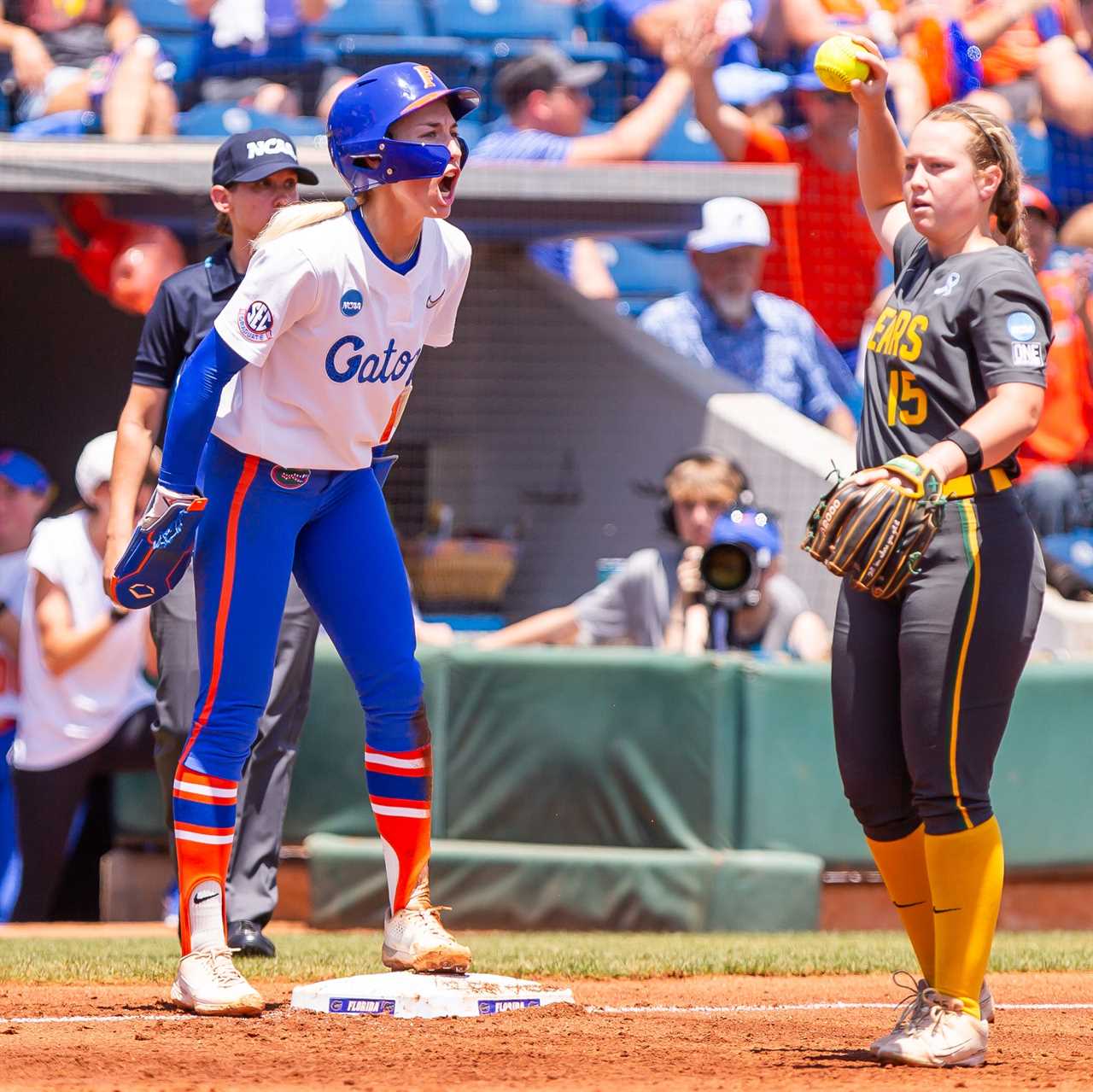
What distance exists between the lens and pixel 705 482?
770 centimetres

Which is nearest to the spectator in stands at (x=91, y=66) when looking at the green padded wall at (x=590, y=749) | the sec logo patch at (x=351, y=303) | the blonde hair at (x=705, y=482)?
the blonde hair at (x=705, y=482)

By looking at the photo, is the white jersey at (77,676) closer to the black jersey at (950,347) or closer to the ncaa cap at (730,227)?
the ncaa cap at (730,227)

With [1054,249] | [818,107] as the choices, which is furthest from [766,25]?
[1054,249]

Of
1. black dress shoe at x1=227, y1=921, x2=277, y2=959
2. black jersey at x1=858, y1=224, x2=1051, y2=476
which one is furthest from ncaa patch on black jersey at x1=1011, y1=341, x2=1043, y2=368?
black dress shoe at x1=227, y1=921, x2=277, y2=959

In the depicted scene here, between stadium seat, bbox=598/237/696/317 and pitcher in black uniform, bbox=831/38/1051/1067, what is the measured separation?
7763 millimetres

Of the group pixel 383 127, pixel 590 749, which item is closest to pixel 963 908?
pixel 383 127

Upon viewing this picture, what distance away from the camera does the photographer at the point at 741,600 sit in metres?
7.35

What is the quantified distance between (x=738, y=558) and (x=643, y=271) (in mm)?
4689

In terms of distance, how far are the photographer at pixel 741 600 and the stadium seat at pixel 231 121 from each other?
3433 millimetres

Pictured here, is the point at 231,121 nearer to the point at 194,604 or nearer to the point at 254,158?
the point at 254,158

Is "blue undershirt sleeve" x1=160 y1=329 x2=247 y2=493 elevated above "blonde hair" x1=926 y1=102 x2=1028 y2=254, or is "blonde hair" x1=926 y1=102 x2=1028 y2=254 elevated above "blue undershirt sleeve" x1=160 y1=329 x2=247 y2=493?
"blonde hair" x1=926 y1=102 x2=1028 y2=254

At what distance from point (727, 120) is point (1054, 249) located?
2251 millimetres

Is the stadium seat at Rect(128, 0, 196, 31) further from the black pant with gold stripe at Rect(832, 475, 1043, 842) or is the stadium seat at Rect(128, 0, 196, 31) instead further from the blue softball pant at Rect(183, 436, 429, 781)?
the black pant with gold stripe at Rect(832, 475, 1043, 842)

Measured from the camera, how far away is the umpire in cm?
502
